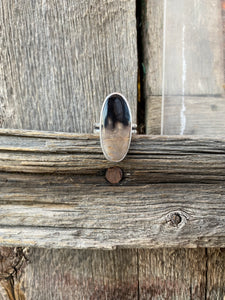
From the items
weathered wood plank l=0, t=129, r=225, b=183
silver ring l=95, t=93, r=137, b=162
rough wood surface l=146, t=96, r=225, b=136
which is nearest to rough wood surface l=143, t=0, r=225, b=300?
rough wood surface l=146, t=96, r=225, b=136

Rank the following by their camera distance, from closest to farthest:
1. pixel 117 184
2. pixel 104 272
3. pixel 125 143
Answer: pixel 125 143 < pixel 117 184 < pixel 104 272

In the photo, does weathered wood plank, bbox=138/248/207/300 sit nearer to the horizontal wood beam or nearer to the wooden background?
the wooden background

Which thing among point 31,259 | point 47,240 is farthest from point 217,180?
point 31,259

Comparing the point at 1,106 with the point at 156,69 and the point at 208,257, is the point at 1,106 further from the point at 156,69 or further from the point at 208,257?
the point at 208,257

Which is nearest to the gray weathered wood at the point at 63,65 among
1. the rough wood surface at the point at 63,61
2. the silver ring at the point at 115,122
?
the rough wood surface at the point at 63,61

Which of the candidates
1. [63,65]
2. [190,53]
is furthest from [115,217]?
[190,53]

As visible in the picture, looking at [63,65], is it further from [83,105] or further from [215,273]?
[215,273]
